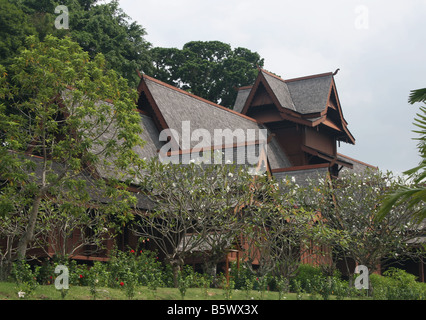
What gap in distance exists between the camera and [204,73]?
55500mm

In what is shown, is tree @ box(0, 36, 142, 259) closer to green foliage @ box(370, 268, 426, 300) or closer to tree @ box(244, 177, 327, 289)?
tree @ box(244, 177, 327, 289)

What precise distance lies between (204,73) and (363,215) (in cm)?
3432

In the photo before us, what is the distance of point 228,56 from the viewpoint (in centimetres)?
5881

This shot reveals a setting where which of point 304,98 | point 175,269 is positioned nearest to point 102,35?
point 304,98

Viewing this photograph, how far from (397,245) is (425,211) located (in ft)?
45.9

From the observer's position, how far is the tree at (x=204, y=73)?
178 feet

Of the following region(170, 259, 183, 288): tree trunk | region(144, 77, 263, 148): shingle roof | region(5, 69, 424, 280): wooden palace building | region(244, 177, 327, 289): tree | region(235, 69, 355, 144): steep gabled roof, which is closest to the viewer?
region(170, 259, 183, 288): tree trunk

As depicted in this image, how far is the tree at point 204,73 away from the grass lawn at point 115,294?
126 feet

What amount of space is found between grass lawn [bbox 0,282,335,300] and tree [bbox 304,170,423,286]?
6824mm

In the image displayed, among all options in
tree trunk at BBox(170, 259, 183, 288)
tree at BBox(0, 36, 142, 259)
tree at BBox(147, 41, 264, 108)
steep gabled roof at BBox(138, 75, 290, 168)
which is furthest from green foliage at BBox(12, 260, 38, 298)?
tree at BBox(147, 41, 264, 108)

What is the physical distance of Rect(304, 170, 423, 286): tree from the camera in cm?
2284

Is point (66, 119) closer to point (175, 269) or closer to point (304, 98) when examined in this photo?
point (175, 269)
